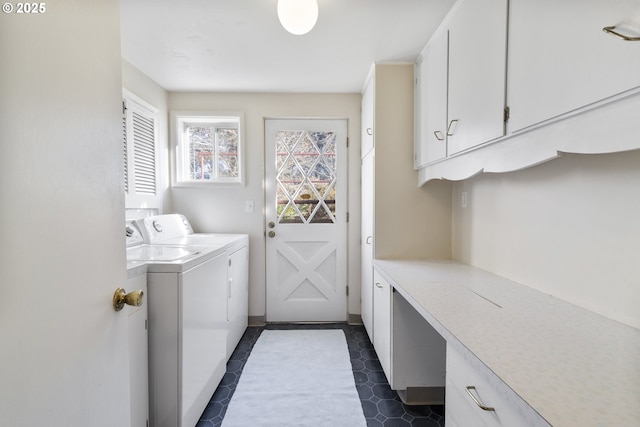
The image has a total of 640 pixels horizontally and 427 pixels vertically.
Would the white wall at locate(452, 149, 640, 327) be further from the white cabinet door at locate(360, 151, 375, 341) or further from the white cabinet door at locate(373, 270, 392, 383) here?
the white cabinet door at locate(360, 151, 375, 341)

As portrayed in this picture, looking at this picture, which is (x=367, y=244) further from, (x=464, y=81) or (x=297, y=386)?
(x=464, y=81)

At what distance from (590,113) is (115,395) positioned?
1.51 m

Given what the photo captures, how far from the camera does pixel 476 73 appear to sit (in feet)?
4.13

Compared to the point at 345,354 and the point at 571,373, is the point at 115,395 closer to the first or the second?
the point at 571,373

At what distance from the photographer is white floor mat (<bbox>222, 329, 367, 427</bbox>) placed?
1592 millimetres

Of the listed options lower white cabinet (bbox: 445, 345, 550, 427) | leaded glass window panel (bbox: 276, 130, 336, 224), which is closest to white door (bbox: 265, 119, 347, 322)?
leaded glass window panel (bbox: 276, 130, 336, 224)

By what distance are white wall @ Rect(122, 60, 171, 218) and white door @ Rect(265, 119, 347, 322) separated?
3.17 feet

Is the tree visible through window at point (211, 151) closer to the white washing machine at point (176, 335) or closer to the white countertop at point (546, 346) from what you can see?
the white washing machine at point (176, 335)

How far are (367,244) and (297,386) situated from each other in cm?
119

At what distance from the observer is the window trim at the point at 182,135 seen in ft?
8.97

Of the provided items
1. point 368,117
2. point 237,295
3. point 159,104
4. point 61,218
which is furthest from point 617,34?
point 159,104

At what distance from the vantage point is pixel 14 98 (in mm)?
490

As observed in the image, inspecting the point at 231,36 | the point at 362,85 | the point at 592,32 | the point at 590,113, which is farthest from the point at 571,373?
the point at 362,85

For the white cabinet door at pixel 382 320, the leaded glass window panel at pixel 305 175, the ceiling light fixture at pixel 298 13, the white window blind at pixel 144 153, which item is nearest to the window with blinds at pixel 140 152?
the white window blind at pixel 144 153
